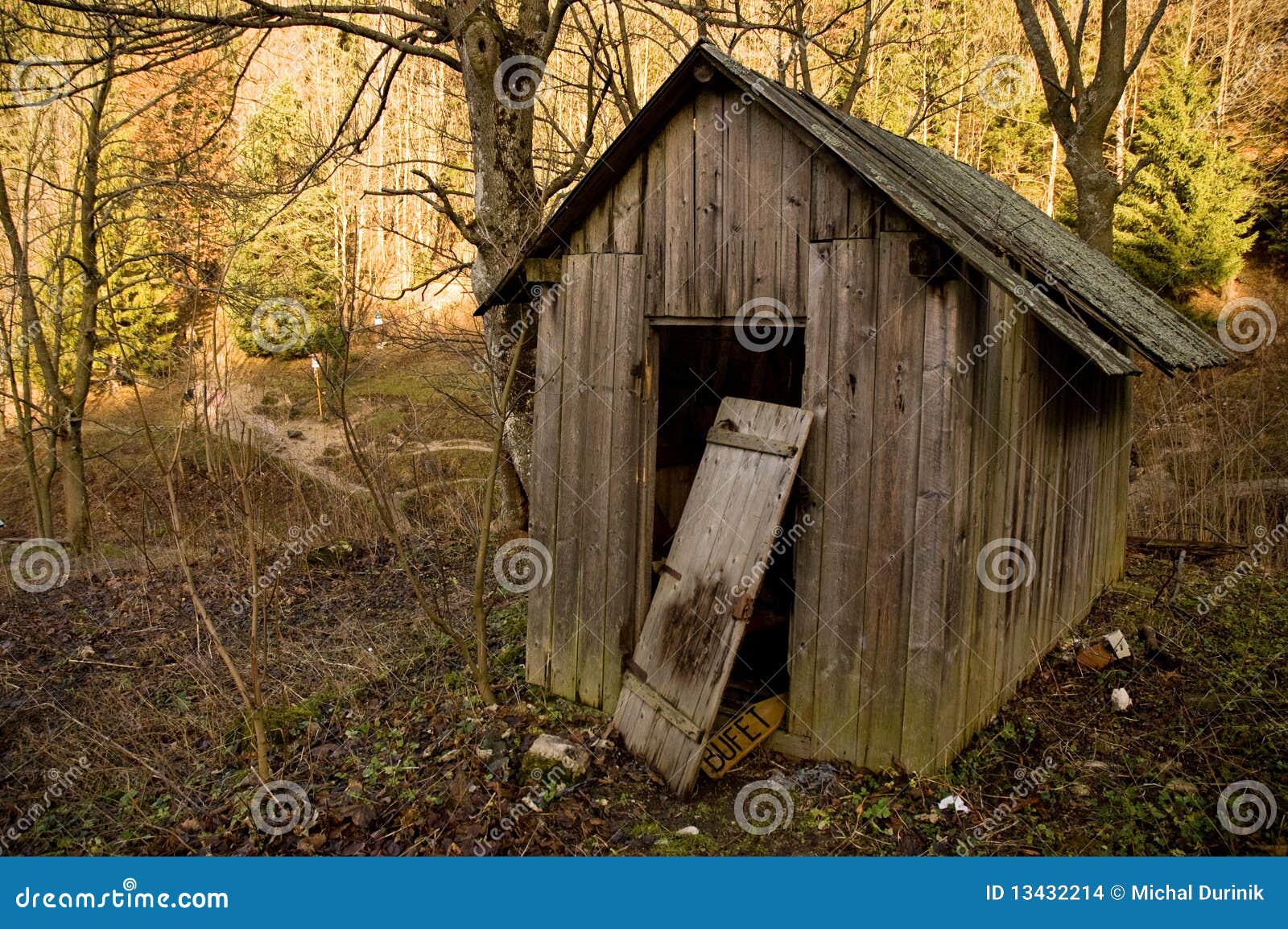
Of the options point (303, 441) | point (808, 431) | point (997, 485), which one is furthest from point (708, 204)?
point (303, 441)

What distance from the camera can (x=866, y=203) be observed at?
180 inches

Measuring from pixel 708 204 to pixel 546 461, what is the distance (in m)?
2.02

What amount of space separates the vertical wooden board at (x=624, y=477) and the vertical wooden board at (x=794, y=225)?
38.2 inches

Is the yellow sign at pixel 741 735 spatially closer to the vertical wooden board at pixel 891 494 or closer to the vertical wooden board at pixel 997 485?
the vertical wooden board at pixel 891 494

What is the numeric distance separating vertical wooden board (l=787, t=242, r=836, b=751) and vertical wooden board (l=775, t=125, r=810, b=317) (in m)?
0.08

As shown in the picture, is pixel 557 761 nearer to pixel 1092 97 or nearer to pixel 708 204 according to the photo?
pixel 708 204

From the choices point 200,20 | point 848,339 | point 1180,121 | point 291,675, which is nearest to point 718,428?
point 848,339

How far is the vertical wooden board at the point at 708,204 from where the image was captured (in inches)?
198

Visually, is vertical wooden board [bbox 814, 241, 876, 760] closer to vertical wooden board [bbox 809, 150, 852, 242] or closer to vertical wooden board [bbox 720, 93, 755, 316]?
vertical wooden board [bbox 809, 150, 852, 242]

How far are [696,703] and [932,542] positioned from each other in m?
1.58

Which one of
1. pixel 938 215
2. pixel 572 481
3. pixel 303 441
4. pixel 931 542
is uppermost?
pixel 938 215

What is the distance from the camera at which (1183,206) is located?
708 inches

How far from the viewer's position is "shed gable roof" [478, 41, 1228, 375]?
412 centimetres

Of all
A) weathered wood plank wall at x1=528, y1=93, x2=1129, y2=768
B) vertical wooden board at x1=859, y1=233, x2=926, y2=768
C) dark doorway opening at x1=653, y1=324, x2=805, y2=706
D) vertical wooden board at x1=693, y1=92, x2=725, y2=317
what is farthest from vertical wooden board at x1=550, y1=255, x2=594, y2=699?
vertical wooden board at x1=859, y1=233, x2=926, y2=768
